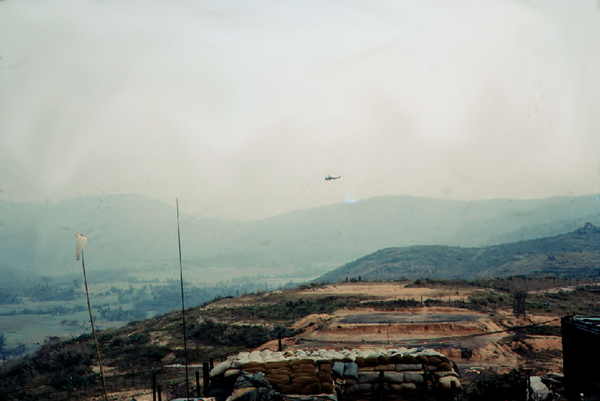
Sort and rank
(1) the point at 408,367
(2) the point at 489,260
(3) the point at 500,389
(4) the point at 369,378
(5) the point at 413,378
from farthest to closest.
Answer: (2) the point at 489,260 → (3) the point at 500,389 → (1) the point at 408,367 → (4) the point at 369,378 → (5) the point at 413,378

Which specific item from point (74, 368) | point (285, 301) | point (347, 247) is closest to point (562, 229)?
point (347, 247)

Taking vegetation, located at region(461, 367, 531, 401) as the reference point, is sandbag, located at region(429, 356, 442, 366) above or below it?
above

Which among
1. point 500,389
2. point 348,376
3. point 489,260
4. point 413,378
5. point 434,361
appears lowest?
point 489,260

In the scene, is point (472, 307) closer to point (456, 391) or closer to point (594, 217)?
point (456, 391)

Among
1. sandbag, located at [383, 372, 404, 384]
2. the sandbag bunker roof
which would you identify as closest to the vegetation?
the sandbag bunker roof

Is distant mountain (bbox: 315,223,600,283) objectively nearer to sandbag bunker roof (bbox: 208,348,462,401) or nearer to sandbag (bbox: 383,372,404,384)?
sandbag bunker roof (bbox: 208,348,462,401)

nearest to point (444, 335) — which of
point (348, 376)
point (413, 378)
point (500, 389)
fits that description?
point (500, 389)

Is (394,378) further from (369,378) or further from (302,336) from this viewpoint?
(302,336)
